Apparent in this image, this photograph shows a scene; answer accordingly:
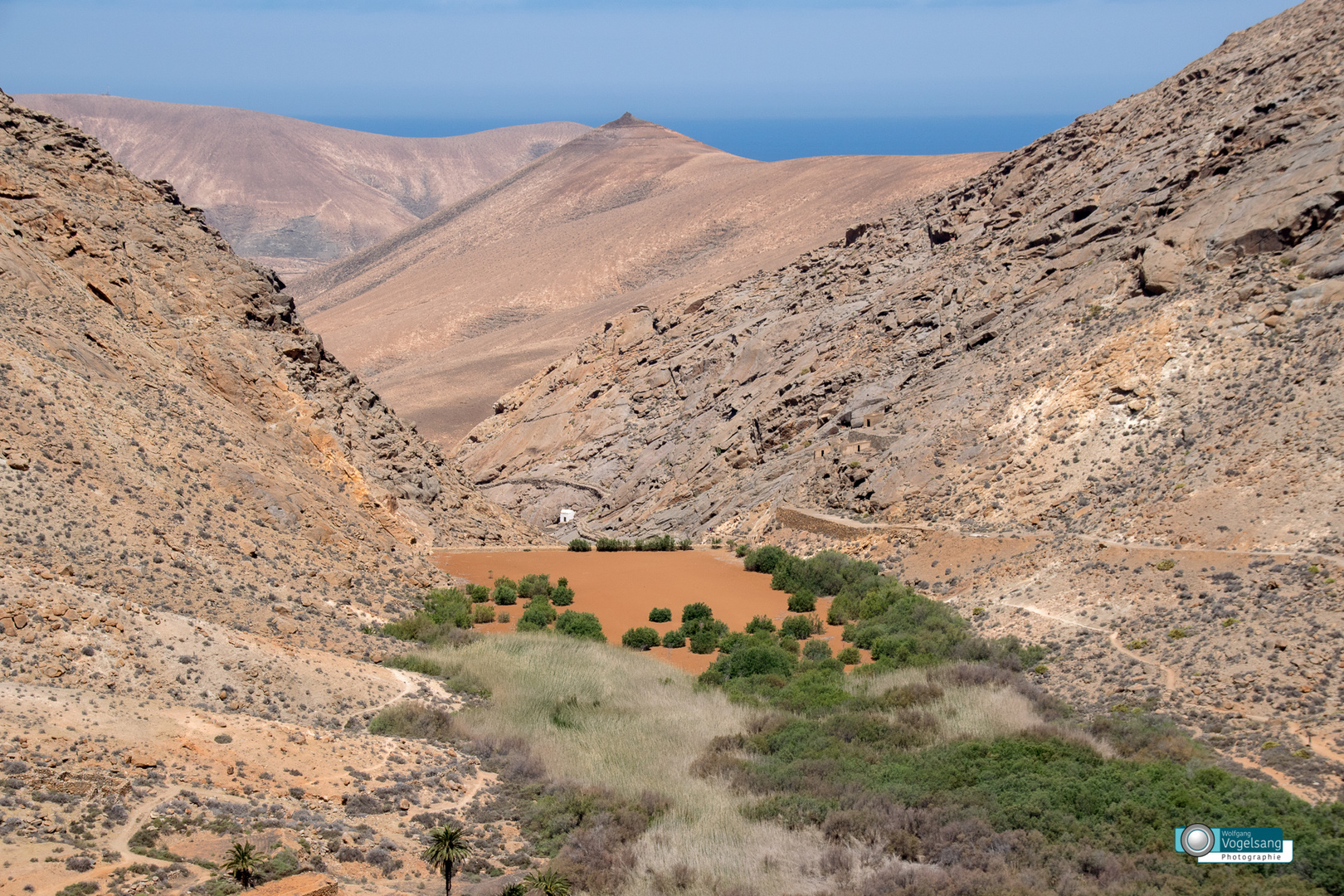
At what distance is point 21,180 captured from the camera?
2292 centimetres

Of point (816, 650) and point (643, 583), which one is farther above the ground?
point (643, 583)

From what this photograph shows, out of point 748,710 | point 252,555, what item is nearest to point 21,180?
point 252,555

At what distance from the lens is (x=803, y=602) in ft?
78.8

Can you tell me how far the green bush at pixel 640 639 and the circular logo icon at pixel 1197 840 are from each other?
40.8ft

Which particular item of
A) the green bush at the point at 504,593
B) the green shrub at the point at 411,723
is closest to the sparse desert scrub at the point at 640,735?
the green shrub at the point at 411,723

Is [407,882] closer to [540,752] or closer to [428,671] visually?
[540,752]

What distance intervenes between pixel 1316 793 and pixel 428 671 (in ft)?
40.8

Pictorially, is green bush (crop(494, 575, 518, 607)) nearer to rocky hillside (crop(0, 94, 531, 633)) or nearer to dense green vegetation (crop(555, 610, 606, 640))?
dense green vegetation (crop(555, 610, 606, 640))

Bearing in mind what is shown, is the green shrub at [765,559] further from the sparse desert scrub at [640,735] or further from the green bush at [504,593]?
the sparse desert scrub at [640,735]

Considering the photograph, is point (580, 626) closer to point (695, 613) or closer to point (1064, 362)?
point (695, 613)

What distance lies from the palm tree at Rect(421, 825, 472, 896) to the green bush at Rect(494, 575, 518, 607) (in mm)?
12434

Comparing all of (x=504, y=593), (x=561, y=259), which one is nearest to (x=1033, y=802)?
(x=504, y=593)

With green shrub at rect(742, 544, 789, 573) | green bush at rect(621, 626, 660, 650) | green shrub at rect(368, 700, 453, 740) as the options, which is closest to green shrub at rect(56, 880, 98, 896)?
green shrub at rect(368, 700, 453, 740)

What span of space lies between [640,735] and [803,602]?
919 centimetres
